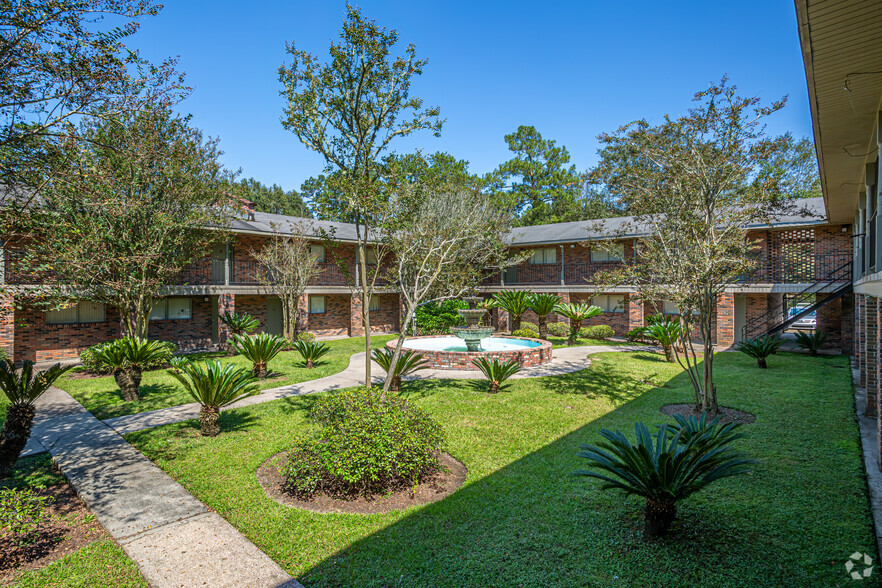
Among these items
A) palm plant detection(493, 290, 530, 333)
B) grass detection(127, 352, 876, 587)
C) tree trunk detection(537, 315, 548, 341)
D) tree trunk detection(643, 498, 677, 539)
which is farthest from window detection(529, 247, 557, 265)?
tree trunk detection(643, 498, 677, 539)

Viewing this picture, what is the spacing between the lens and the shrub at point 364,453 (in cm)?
530

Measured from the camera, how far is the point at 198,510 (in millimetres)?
5117

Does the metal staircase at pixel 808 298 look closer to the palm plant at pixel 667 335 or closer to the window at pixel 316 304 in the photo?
the palm plant at pixel 667 335

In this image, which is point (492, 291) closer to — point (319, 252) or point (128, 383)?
point (319, 252)

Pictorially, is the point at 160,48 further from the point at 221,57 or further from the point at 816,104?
the point at 816,104

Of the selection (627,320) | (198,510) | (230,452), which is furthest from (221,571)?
(627,320)

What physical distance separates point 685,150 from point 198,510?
31.6 feet

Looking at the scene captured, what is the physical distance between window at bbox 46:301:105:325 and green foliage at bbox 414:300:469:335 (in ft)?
40.7

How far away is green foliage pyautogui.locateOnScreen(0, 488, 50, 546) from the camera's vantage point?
393 centimetres

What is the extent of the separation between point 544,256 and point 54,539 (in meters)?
23.7

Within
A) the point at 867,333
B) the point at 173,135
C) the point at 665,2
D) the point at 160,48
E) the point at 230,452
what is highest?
the point at 665,2

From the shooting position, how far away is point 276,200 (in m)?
50.6

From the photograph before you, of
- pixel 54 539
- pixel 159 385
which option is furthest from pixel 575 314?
pixel 54 539

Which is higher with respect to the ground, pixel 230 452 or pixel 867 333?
pixel 867 333
